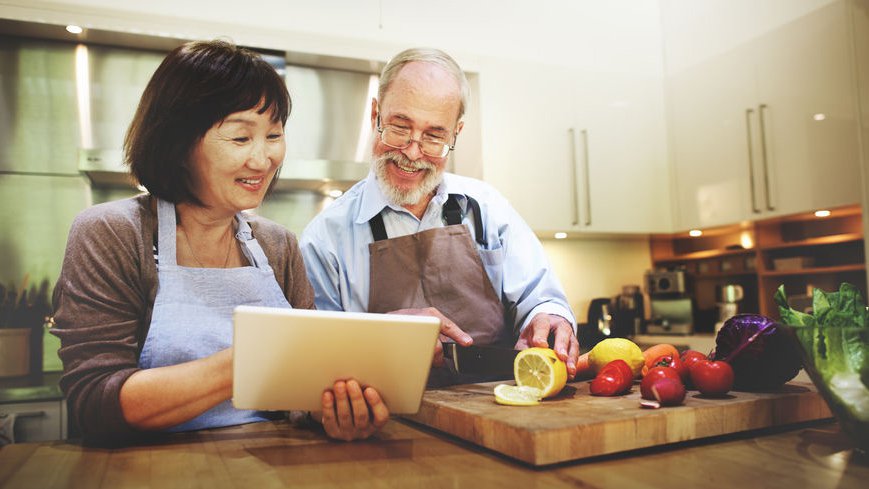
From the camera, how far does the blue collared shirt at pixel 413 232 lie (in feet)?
5.07

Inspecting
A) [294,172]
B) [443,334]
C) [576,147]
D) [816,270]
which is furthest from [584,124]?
[443,334]

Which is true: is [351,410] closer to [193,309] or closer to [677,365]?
[193,309]

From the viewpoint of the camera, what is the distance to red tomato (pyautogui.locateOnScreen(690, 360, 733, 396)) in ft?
Answer: 3.17

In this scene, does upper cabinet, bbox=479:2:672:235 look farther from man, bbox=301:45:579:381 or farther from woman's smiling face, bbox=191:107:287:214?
woman's smiling face, bbox=191:107:287:214

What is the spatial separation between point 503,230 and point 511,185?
1217 mm

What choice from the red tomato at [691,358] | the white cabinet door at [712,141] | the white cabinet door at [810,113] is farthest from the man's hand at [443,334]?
the white cabinet door at [712,141]

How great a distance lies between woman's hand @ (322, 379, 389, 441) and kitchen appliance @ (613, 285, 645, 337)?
2546mm

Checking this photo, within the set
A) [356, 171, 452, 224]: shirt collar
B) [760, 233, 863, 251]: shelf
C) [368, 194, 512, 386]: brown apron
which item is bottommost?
[368, 194, 512, 386]: brown apron

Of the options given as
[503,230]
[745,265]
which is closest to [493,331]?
[503,230]

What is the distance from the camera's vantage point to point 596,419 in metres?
0.82

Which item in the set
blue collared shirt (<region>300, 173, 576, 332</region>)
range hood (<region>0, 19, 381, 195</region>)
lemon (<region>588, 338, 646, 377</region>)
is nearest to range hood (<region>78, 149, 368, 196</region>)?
range hood (<region>0, 19, 381, 195</region>)

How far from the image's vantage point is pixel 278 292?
1183mm

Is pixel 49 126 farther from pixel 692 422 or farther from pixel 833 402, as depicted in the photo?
pixel 833 402

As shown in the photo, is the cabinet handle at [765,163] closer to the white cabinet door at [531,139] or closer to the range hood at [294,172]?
the white cabinet door at [531,139]
